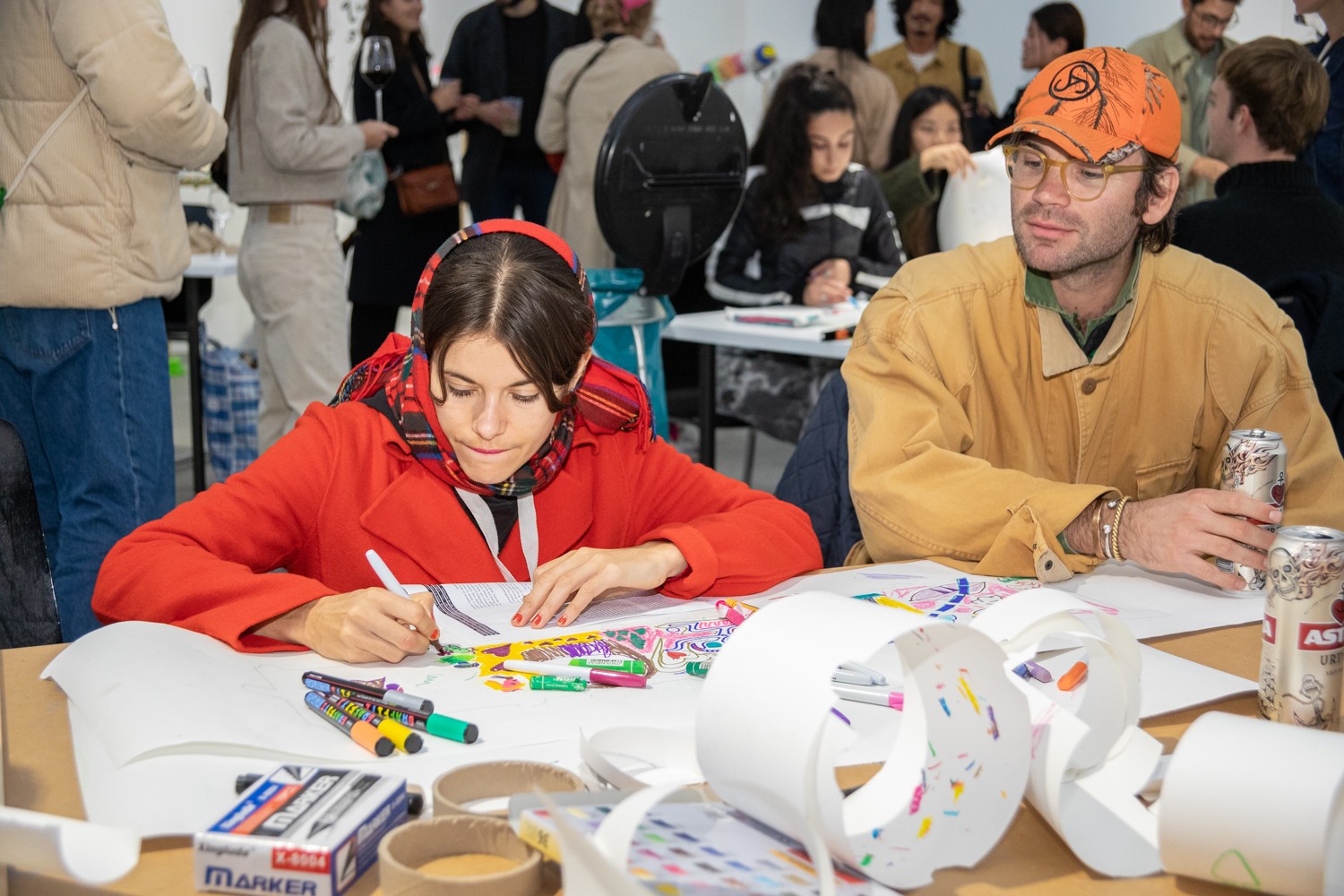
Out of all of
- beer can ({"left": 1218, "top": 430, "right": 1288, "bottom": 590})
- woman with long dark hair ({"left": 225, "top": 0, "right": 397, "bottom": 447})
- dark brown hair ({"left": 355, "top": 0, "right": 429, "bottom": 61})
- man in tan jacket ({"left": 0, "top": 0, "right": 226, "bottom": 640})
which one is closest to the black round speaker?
woman with long dark hair ({"left": 225, "top": 0, "right": 397, "bottom": 447})

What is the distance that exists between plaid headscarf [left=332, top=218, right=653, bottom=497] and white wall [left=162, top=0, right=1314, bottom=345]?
11.4 ft

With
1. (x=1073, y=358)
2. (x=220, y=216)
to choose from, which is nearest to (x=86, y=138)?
(x=1073, y=358)

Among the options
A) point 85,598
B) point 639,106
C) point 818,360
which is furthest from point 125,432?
point 818,360

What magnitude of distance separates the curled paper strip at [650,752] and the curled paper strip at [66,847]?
1.11ft

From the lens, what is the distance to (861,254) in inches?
173

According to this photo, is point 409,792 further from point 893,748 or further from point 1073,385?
point 1073,385

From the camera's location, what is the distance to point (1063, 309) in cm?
183

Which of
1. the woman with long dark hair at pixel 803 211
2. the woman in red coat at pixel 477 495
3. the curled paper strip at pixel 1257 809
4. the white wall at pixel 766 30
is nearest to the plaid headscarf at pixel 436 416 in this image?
the woman in red coat at pixel 477 495

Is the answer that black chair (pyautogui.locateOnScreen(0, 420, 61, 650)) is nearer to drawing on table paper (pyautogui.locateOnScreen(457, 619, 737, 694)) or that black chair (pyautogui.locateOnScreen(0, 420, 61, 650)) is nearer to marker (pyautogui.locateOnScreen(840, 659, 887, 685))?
drawing on table paper (pyautogui.locateOnScreen(457, 619, 737, 694))

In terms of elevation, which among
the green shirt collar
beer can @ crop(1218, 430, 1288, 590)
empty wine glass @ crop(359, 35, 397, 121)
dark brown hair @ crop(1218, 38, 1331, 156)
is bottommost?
beer can @ crop(1218, 430, 1288, 590)

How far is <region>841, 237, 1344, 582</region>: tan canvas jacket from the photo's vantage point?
1714mm

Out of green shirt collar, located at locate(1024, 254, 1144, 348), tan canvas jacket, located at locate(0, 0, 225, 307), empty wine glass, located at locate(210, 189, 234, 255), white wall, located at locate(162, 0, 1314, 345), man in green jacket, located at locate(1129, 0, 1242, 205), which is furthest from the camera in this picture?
white wall, located at locate(162, 0, 1314, 345)

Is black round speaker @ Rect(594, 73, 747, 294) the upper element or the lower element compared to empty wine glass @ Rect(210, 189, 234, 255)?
upper

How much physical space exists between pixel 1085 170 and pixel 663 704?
1.04 meters
